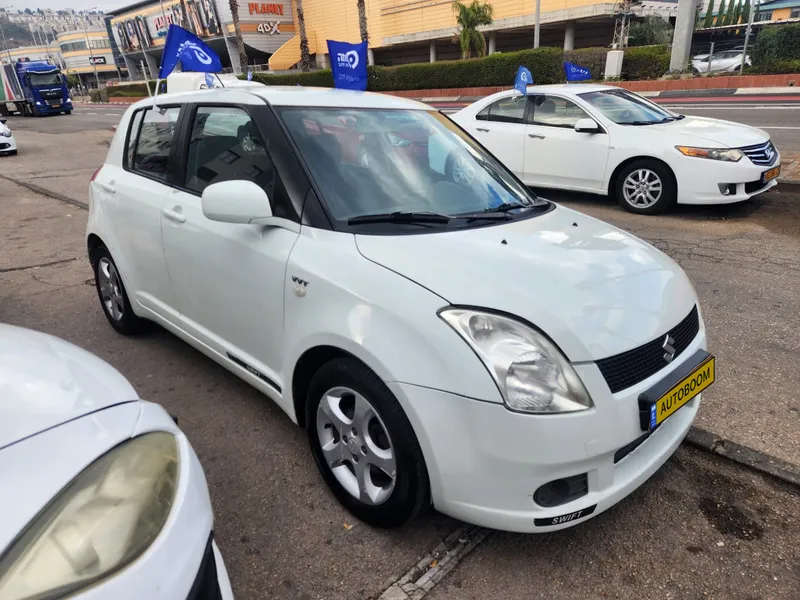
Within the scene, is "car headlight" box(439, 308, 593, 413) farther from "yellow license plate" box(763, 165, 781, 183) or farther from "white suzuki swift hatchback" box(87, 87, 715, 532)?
"yellow license plate" box(763, 165, 781, 183)

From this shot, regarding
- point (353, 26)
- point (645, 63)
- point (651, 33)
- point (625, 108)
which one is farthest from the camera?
point (353, 26)

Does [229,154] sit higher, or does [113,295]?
[229,154]

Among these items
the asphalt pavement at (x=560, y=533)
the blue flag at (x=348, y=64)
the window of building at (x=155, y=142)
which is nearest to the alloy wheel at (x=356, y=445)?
the asphalt pavement at (x=560, y=533)

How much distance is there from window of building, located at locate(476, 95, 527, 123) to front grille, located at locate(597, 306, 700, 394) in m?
6.29

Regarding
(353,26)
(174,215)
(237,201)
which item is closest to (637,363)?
(237,201)

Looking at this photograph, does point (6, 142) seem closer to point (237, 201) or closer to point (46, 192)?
point (46, 192)

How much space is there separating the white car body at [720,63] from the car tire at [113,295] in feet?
83.8

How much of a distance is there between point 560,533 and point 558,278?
3.35 feet

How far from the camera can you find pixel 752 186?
6504mm

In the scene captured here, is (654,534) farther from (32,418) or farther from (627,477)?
(32,418)

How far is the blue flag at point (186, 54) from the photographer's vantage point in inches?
236

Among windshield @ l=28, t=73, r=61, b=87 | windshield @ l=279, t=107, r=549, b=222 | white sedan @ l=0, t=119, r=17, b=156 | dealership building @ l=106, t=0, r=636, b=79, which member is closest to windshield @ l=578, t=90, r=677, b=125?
windshield @ l=279, t=107, r=549, b=222

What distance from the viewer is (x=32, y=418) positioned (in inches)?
57.0

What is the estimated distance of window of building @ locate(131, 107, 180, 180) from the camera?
3.40 m
